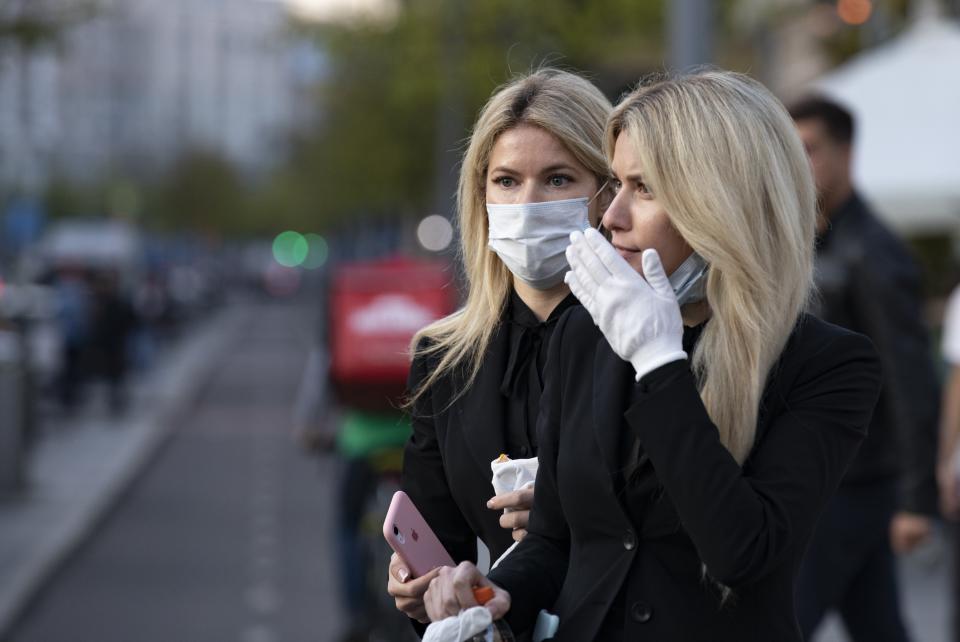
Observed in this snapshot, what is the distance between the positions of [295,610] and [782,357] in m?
7.97

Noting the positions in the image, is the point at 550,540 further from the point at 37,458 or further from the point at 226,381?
the point at 226,381

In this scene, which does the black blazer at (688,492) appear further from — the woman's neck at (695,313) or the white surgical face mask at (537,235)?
the white surgical face mask at (537,235)

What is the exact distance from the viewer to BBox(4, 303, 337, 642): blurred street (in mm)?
9898

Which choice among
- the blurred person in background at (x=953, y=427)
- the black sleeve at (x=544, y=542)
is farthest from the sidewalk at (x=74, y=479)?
the black sleeve at (x=544, y=542)

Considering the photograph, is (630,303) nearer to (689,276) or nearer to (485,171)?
(689,276)

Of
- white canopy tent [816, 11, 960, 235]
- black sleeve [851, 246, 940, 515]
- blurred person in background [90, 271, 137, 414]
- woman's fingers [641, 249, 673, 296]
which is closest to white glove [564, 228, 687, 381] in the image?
woman's fingers [641, 249, 673, 296]

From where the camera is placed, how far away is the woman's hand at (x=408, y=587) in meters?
2.86

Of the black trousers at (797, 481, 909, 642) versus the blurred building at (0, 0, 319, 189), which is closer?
the black trousers at (797, 481, 909, 642)

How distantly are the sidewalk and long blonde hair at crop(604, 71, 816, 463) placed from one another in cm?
772

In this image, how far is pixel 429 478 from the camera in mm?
3342

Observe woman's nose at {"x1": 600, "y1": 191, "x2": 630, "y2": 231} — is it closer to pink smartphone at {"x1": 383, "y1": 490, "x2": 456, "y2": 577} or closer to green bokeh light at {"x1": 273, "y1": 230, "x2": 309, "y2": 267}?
pink smartphone at {"x1": 383, "y1": 490, "x2": 456, "y2": 577}

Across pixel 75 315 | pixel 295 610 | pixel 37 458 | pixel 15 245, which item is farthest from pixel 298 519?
pixel 15 245

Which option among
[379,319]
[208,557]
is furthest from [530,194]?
[208,557]

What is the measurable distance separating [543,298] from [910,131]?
743cm
